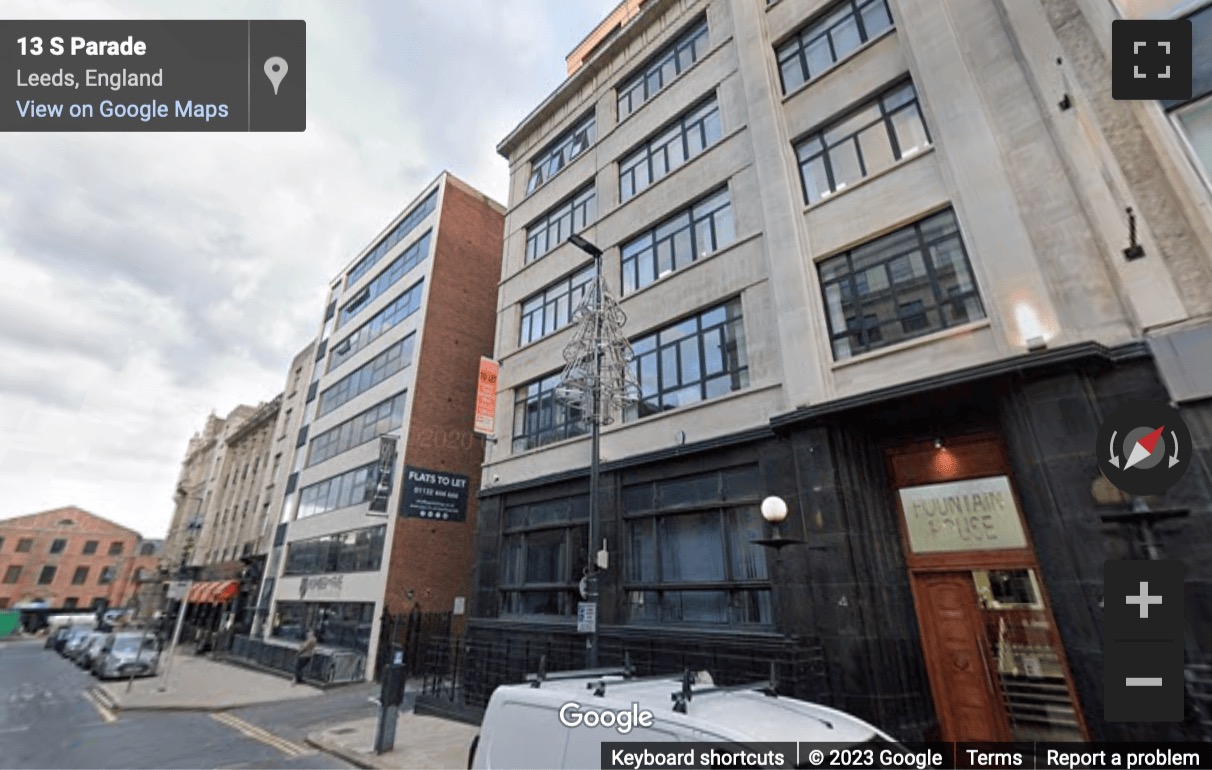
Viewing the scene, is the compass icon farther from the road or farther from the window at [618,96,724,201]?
the road

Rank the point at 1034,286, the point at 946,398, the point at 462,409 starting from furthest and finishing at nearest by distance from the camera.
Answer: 1. the point at 462,409
2. the point at 946,398
3. the point at 1034,286

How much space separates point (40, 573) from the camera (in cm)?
7288

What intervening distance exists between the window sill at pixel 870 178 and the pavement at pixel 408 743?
12.7m

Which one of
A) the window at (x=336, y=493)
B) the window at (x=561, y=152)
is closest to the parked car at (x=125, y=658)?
the window at (x=336, y=493)

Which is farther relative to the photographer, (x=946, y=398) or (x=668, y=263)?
(x=668, y=263)

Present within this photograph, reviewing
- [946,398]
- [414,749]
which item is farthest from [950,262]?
[414,749]

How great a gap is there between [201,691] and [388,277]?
22351 millimetres

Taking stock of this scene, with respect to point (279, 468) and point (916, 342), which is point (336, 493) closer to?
point (279, 468)

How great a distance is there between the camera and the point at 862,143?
448 inches

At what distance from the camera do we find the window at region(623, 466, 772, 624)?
418 inches

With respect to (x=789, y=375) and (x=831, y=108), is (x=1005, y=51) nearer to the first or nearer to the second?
(x=831, y=108)

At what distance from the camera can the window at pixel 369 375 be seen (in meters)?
28.2

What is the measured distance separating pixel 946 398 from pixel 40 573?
107 metres

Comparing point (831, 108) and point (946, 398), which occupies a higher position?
point (831, 108)
